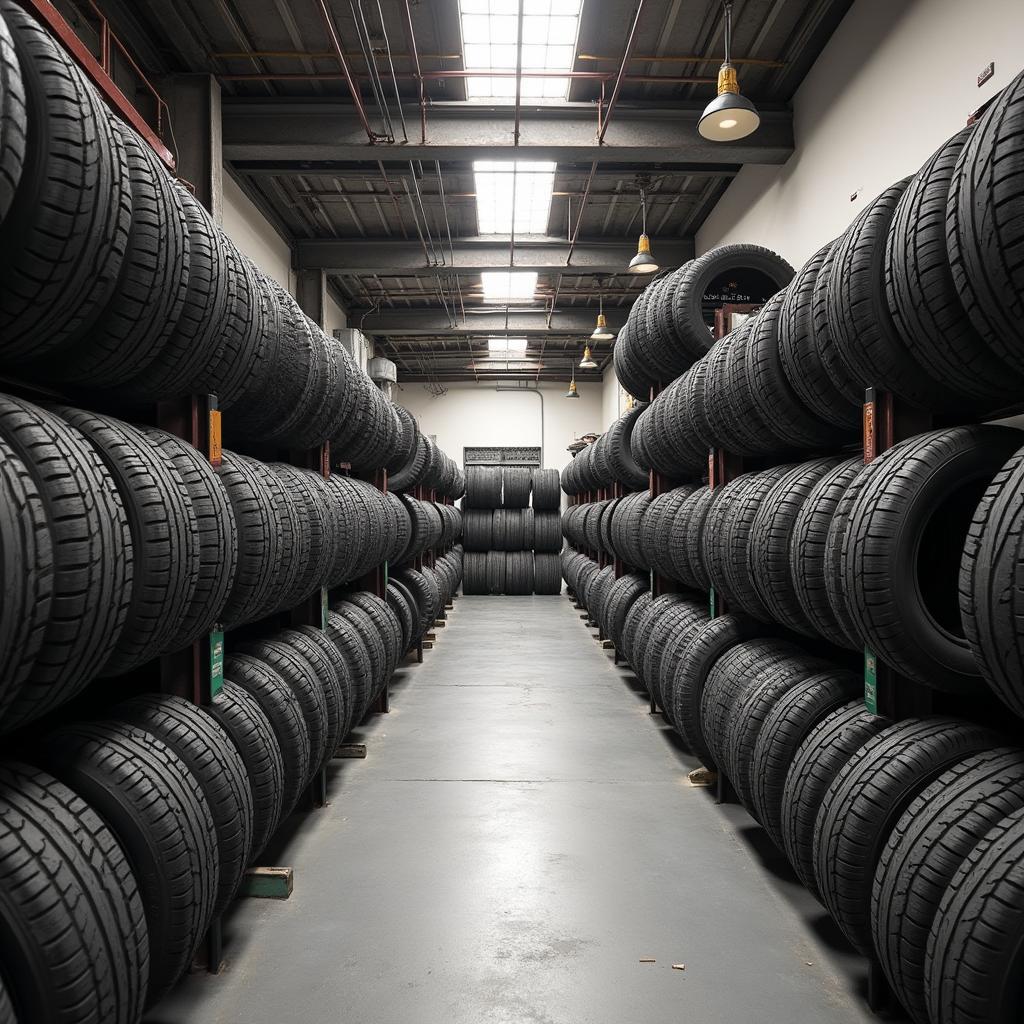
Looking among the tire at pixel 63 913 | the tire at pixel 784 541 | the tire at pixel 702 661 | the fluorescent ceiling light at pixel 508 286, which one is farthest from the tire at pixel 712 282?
the fluorescent ceiling light at pixel 508 286

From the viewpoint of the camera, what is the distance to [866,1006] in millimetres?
1954

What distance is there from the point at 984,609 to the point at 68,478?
1639mm

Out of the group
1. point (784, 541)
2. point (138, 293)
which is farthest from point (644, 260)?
point (138, 293)

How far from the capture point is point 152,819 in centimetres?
163

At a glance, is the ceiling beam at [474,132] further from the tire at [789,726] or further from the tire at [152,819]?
the tire at [152,819]

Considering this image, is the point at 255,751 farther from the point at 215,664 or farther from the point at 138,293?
the point at 138,293

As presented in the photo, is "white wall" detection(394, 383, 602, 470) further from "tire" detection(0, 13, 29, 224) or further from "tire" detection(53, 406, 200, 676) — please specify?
"tire" detection(0, 13, 29, 224)

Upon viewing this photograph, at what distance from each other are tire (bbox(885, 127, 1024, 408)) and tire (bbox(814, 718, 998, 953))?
2.72 ft

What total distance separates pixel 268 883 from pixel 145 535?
146cm

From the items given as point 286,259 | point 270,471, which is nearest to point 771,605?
point 270,471

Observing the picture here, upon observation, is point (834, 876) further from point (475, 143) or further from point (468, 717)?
point (475, 143)

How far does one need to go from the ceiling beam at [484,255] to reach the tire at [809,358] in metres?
8.45

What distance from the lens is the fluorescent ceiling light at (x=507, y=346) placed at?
1580 centimetres

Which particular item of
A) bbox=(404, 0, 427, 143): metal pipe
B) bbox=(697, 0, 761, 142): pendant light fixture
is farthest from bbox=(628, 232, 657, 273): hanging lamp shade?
bbox=(697, 0, 761, 142): pendant light fixture
